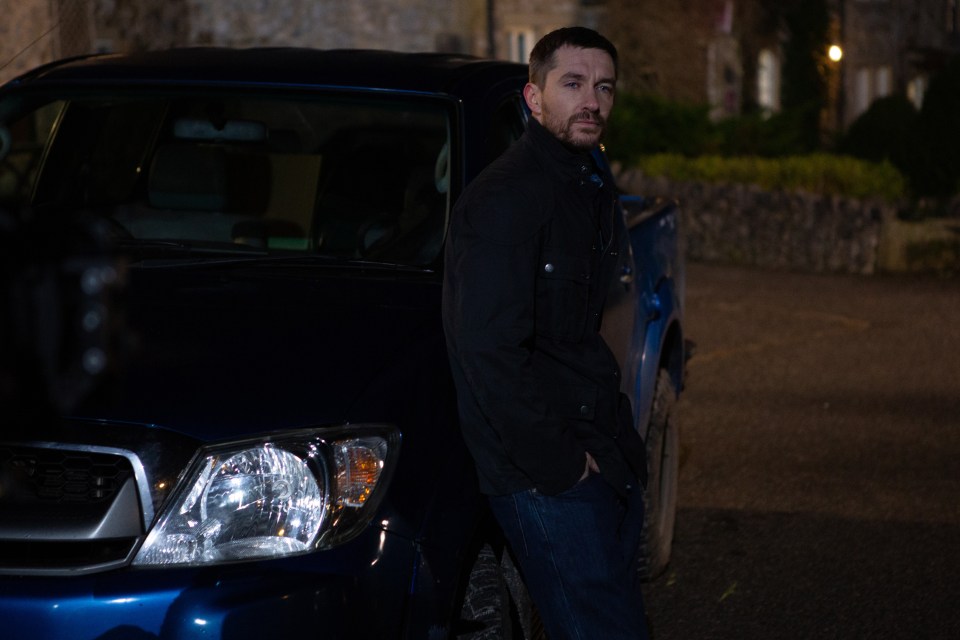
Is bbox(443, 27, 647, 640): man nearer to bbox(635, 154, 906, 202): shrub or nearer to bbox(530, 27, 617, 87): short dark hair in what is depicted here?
bbox(530, 27, 617, 87): short dark hair

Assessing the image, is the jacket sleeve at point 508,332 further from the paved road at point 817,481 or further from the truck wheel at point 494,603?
the paved road at point 817,481

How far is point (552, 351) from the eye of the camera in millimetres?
3158

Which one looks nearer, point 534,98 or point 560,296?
point 560,296

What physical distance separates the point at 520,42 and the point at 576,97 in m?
21.7

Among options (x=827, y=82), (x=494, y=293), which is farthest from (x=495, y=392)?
(x=827, y=82)

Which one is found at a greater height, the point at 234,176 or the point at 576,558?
the point at 234,176

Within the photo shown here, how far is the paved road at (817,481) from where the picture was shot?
5.23 metres

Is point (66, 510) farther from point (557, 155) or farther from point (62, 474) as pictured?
point (557, 155)

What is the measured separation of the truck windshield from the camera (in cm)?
443

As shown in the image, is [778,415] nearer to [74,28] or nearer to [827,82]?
[74,28]

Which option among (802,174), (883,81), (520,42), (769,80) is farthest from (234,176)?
(883,81)

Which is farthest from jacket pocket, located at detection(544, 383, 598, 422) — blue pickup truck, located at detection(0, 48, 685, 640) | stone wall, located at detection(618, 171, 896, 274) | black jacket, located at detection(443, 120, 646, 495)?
stone wall, located at detection(618, 171, 896, 274)

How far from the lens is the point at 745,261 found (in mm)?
15617

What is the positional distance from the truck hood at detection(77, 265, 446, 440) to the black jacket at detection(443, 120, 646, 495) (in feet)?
0.85
